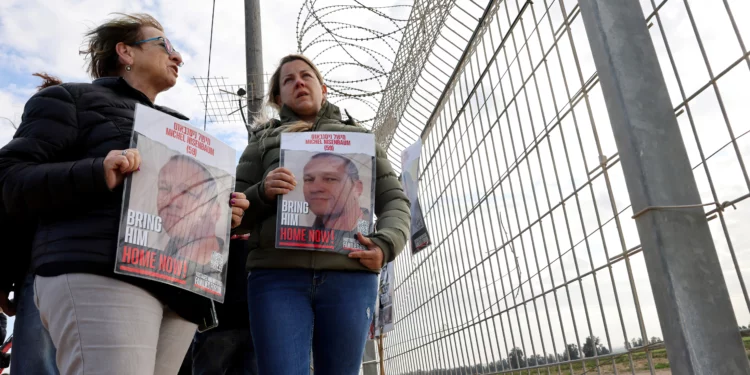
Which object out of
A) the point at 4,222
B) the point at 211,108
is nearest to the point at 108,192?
the point at 4,222

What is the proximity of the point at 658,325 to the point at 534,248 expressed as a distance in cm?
86

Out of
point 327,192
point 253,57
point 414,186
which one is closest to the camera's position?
point 327,192

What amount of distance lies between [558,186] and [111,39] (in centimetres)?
182

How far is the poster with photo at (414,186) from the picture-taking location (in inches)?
162

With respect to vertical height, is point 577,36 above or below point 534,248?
above

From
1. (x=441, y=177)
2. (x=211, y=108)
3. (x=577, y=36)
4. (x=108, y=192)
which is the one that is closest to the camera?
(x=108, y=192)

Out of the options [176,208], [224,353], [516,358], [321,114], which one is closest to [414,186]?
[516,358]

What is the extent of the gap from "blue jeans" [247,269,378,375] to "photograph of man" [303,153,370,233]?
177mm

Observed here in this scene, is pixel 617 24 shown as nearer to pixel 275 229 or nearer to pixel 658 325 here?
pixel 658 325

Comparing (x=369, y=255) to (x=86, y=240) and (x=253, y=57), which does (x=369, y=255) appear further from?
(x=253, y=57)

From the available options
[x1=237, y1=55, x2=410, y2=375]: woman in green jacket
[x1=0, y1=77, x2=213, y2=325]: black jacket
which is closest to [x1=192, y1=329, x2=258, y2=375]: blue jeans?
[x1=237, y1=55, x2=410, y2=375]: woman in green jacket

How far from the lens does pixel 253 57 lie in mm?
4473

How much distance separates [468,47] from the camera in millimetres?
3424

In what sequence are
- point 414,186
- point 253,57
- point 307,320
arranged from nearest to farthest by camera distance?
point 307,320 → point 414,186 → point 253,57
